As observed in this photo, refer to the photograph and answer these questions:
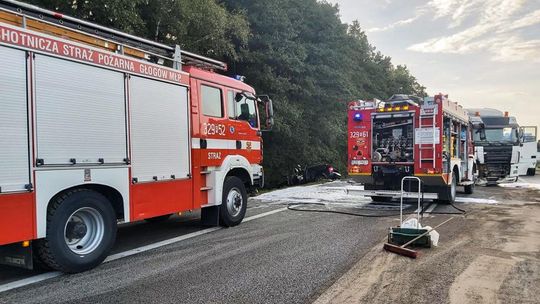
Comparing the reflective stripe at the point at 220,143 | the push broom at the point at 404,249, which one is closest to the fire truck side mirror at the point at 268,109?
the reflective stripe at the point at 220,143

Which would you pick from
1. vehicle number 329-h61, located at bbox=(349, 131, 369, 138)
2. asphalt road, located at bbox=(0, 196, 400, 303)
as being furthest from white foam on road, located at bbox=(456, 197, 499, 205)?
asphalt road, located at bbox=(0, 196, 400, 303)

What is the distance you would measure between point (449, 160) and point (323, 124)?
475 inches

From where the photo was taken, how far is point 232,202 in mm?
8766

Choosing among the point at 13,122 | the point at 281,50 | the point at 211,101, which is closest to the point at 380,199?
the point at 211,101

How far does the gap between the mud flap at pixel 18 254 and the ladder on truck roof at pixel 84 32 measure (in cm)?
255

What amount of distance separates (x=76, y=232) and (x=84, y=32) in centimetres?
269

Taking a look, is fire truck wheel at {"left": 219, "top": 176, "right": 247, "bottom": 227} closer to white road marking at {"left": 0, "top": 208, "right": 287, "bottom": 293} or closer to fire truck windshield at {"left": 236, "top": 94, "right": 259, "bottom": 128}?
white road marking at {"left": 0, "top": 208, "right": 287, "bottom": 293}

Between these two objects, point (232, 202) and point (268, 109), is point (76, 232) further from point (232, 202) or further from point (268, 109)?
point (268, 109)

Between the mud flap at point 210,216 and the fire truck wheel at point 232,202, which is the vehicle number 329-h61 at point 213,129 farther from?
the mud flap at point 210,216

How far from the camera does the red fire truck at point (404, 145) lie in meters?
11.2

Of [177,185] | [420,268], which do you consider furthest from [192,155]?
[420,268]

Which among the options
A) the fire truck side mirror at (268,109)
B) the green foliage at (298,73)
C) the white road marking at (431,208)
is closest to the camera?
the fire truck side mirror at (268,109)

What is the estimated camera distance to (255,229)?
8.42m

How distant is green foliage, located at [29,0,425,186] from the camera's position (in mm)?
12008
